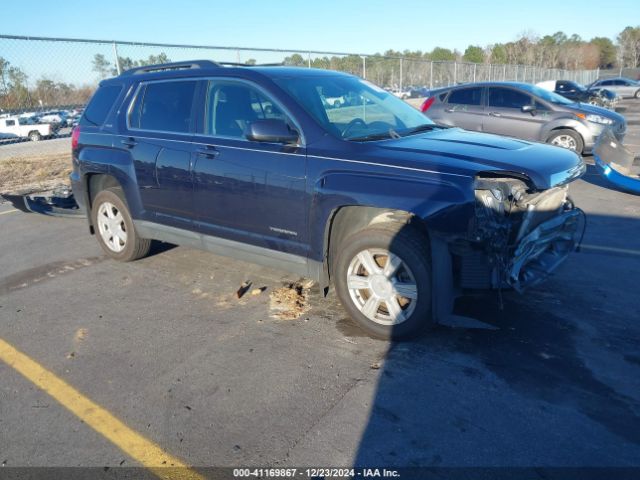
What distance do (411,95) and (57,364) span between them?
977 inches

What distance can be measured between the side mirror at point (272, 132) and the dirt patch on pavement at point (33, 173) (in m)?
7.44

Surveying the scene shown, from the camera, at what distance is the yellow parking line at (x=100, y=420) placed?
102 inches

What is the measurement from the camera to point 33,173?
11.4 m

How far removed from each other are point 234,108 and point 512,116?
8.33 metres

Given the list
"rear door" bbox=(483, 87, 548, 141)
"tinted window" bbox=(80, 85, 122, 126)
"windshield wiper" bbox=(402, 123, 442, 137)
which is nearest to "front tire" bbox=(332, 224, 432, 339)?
"windshield wiper" bbox=(402, 123, 442, 137)

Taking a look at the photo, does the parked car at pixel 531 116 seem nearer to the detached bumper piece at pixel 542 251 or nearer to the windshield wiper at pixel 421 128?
the windshield wiper at pixel 421 128

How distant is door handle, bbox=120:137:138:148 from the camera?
5.00 meters

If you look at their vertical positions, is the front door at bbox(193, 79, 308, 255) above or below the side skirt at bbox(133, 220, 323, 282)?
above

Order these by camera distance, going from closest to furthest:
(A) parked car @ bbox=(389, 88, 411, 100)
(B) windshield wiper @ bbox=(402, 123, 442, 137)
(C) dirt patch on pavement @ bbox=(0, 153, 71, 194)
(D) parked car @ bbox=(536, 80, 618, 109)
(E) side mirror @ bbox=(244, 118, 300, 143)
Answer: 1. (E) side mirror @ bbox=(244, 118, 300, 143)
2. (B) windshield wiper @ bbox=(402, 123, 442, 137)
3. (C) dirt patch on pavement @ bbox=(0, 153, 71, 194)
4. (D) parked car @ bbox=(536, 80, 618, 109)
5. (A) parked car @ bbox=(389, 88, 411, 100)

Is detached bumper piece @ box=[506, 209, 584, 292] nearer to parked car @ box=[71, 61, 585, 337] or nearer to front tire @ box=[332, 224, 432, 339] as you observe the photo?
parked car @ box=[71, 61, 585, 337]

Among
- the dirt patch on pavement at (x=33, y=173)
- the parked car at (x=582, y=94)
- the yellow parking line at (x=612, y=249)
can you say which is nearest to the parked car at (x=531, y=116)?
the yellow parking line at (x=612, y=249)

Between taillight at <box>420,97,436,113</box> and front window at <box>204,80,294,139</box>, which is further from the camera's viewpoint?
taillight at <box>420,97,436,113</box>

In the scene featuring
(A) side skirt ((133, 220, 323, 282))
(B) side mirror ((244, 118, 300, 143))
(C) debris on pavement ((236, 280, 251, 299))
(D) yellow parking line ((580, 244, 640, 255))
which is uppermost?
(B) side mirror ((244, 118, 300, 143))

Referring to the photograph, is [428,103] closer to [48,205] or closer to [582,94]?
[48,205]
